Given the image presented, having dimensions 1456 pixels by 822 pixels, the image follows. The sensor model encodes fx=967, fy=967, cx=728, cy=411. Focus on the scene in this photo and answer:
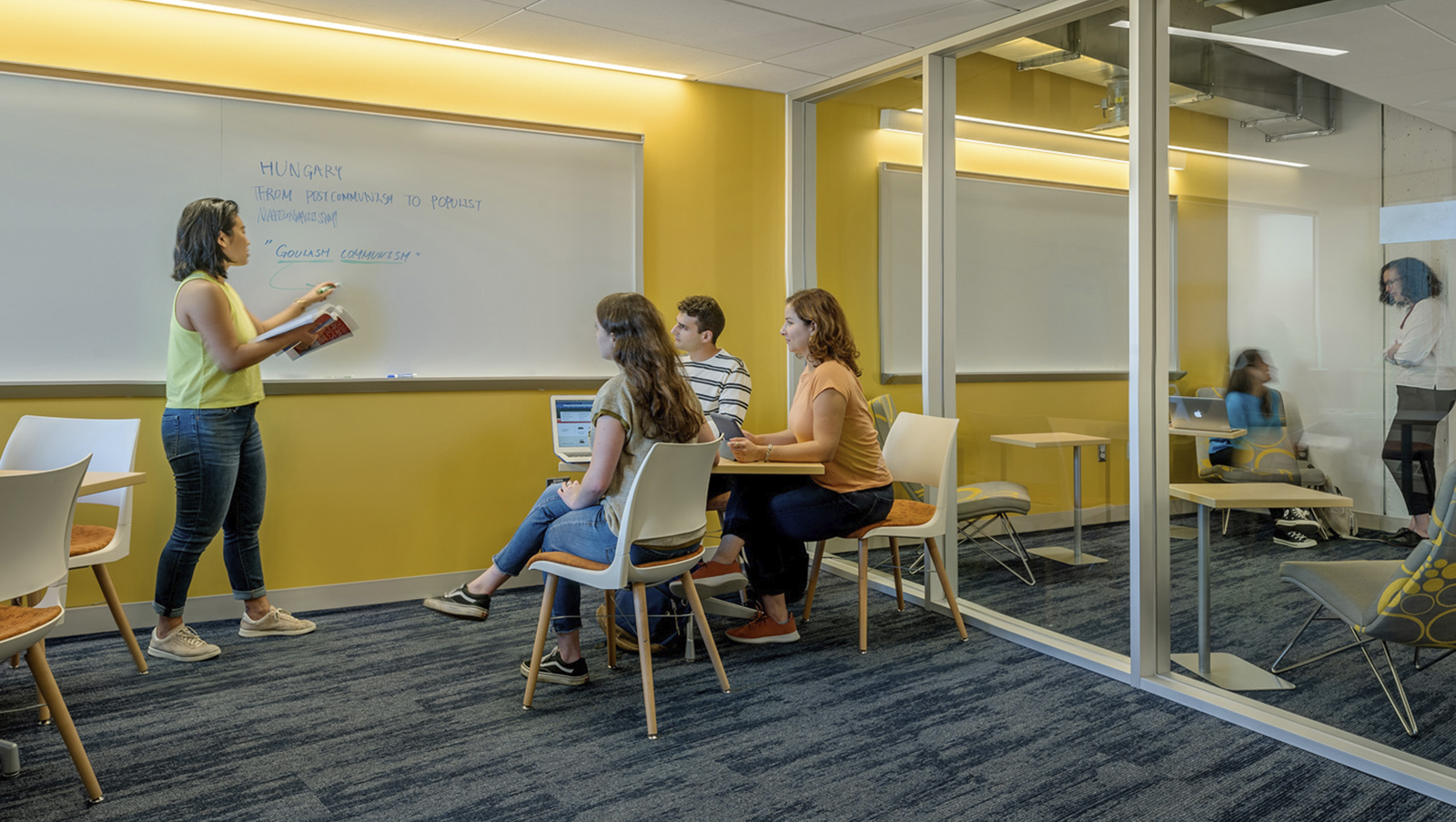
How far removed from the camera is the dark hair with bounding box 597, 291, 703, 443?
304 centimetres

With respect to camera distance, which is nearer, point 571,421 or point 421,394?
point 571,421

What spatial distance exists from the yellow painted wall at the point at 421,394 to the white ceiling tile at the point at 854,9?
4.08 feet

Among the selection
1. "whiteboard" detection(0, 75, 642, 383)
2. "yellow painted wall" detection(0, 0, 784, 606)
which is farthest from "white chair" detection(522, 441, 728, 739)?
"whiteboard" detection(0, 75, 642, 383)

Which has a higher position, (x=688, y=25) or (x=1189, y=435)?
(x=688, y=25)

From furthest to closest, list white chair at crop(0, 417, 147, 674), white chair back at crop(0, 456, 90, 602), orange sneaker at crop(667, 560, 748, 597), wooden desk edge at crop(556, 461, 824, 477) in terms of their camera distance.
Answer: orange sneaker at crop(667, 560, 748, 597) → white chair at crop(0, 417, 147, 674) → wooden desk edge at crop(556, 461, 824, 477) → white chair back at crop(0, 456, 90, 602)

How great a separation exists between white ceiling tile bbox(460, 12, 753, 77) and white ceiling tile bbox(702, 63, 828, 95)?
0.10m

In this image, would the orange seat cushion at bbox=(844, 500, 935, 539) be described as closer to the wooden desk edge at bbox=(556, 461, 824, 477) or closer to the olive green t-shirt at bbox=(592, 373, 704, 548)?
the wooden desk edge at bbox=(556, 461, 824, 477)

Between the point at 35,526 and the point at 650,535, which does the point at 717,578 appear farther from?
the point at 35,526

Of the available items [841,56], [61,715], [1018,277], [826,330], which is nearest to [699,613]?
[826,330]

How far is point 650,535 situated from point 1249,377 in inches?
77.4

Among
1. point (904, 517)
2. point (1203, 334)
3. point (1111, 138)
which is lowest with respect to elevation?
point (904, 517)

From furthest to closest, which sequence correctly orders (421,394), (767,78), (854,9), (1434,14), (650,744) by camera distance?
1. (767,78)
2. (421,394)
3. (854,9)
4. (650,744)
5. (1434,14)

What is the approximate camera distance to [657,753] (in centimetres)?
279

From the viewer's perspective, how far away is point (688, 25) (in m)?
4.15
